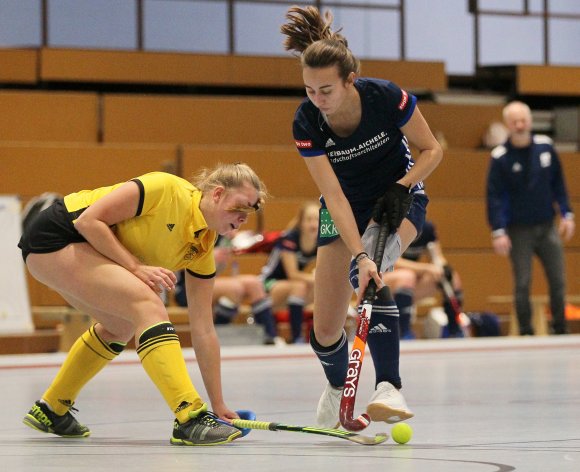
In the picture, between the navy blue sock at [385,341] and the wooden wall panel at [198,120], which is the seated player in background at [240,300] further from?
the navy blue sock at [385,341]

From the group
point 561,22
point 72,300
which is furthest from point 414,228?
point 561,22

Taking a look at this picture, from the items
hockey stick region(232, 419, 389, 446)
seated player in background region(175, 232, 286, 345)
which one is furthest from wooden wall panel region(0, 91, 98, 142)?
hockey stick region(232, 419, 389, 446)

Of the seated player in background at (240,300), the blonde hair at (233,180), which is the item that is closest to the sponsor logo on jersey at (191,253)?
A: the blonde hair at (233,180)

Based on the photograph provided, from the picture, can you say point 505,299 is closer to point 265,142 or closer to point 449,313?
point 449,313

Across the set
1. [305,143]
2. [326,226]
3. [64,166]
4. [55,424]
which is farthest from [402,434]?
[64,166]

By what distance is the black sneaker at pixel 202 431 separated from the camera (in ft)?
10.6

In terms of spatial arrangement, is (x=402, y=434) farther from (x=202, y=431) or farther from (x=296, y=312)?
(x=296, y=312)

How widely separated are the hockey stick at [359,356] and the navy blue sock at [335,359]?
1.20 feet

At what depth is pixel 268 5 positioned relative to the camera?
10.8 metres

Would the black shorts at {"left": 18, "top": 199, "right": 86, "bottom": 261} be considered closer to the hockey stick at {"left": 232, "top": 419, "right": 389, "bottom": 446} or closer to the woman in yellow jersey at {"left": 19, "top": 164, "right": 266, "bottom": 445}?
the woman in yellow jersey at {"left": 19, "top": 164, "right": 266, "bottom": 445}

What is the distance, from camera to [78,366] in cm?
365

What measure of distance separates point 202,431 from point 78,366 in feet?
2.04

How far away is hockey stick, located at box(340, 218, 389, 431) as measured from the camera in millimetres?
3326

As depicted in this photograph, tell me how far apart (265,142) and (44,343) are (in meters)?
2.85
